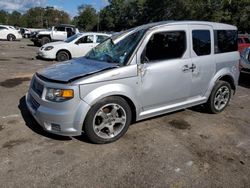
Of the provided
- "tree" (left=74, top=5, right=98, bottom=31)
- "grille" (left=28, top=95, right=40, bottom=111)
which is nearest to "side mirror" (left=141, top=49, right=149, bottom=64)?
"grille" (left=28, top=95, right=40, bottom=111)

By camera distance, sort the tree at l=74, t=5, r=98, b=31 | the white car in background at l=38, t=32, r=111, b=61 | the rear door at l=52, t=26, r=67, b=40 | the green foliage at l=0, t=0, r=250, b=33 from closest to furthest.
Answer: the white car in background at l=38, t=32, r=111, b=61, the rear door at l=52, t=26, r=67, b=40, the green foliage at l=0, t=0, r=250, b=33, the tree at l=74, t=5, r=98, b=31

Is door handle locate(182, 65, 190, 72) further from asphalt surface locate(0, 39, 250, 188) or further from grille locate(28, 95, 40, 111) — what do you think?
grille locate(28, 95, 40, 111)

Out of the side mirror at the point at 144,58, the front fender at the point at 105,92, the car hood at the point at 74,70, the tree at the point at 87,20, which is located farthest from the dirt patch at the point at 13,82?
the tree at the point at 87,20

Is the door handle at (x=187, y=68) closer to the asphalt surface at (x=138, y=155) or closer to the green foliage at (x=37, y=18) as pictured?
the asphalt surface at (x=138, y=155)

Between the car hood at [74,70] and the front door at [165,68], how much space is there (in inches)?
24.2

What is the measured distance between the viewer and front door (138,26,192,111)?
4.65 meters

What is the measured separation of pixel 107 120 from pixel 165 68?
133cm

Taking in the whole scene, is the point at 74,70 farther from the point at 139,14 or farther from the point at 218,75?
the point at 139,14

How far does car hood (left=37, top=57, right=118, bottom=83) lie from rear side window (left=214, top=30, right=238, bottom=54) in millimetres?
2372

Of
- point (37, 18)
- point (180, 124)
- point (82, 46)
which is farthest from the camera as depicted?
point (37, 18)

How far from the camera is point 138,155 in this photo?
4.09 m

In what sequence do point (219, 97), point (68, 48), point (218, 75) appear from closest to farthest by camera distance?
point (218, 75)
point (219, 97)
point (68, 48)

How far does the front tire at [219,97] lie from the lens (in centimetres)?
580

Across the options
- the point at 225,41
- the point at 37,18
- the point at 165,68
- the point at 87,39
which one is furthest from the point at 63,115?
the point at 37,18
